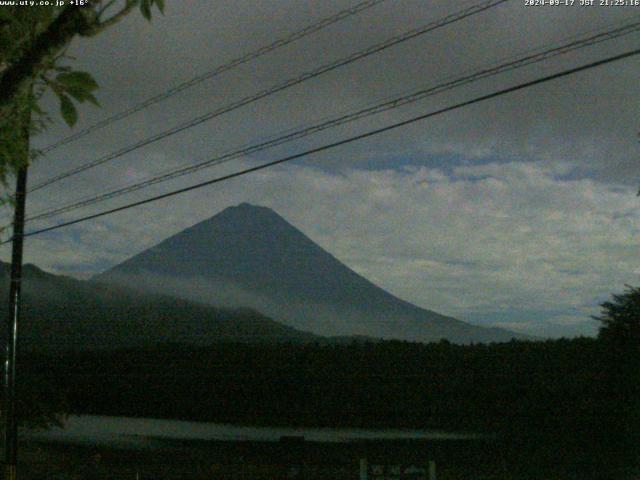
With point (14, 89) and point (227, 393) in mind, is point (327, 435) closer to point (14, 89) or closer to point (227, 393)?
point (227, 393)

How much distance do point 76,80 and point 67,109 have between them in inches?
5.4

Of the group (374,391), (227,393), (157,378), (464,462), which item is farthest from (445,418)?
(157,378)

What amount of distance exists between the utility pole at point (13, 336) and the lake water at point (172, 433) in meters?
23.8

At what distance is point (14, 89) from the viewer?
385 centimetres

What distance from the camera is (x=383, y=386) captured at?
48.7m

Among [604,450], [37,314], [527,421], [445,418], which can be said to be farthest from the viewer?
[37,314]

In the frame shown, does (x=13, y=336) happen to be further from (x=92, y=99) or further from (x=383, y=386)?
(x=383, y=386)

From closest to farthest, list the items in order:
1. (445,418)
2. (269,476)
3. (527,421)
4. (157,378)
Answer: (269,476), (527,421), (445,418), (157,378)

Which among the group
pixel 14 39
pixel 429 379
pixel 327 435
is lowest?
pixel 327 435

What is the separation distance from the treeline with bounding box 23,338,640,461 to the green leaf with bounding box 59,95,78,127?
2301 centimetres

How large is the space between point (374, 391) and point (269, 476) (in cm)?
2627

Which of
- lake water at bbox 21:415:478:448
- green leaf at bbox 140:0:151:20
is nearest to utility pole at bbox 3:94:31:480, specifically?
green leaf at bbox 140:0:151:20

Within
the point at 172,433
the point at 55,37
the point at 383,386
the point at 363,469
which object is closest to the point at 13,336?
the point at 363,469

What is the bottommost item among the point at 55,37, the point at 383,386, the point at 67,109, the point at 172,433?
the point at 172,433
